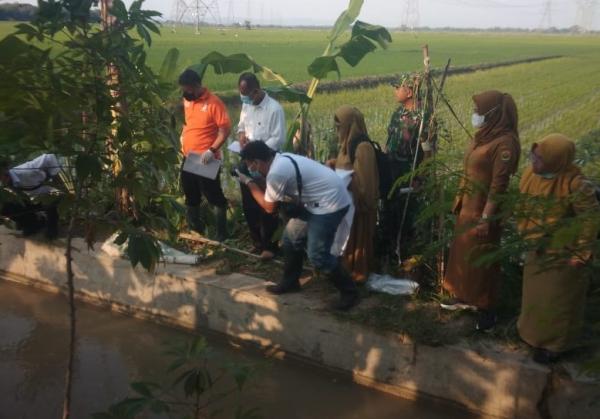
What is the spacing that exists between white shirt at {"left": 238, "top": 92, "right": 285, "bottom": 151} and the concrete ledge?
4.07 ft

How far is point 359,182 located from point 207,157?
4.97 ft

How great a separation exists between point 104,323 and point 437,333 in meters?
2.78

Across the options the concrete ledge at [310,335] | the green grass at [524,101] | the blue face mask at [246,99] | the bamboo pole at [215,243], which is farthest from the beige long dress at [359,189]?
the green grass at [524,101]

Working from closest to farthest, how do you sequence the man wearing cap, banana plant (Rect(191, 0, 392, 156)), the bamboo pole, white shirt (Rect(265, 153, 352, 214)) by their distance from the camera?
white shirt (Rect(265, 153, 352, 214))
the man wearing cap
the bamboo pole
banana plant (Rect(191, 0, 392, 156))

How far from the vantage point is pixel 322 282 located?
516cm

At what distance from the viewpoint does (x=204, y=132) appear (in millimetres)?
5836

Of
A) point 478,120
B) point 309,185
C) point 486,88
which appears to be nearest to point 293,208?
point 309,185

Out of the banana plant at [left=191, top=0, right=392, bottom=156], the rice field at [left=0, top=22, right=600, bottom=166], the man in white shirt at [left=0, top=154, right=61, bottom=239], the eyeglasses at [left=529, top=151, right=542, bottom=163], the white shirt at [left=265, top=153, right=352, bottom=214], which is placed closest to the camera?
the eyeglasses at [left=529, top=151, right=542, bottom=163]

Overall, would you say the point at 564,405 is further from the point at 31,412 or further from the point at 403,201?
the point at 31,412

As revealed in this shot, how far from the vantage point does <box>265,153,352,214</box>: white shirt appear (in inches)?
168

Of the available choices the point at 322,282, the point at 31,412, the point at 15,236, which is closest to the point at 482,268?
the point at 322,282

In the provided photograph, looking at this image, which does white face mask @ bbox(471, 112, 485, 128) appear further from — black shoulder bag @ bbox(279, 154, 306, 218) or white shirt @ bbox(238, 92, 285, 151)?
white shirt @ bbox(238, 92, 285, 151)

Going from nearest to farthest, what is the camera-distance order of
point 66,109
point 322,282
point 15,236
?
point 66,109 < point 322,282 < point 15,236

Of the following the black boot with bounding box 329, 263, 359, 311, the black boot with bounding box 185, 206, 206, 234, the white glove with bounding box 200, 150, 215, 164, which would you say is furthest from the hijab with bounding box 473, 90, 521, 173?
the black boot with bounding box 185, 206, 206, 234
